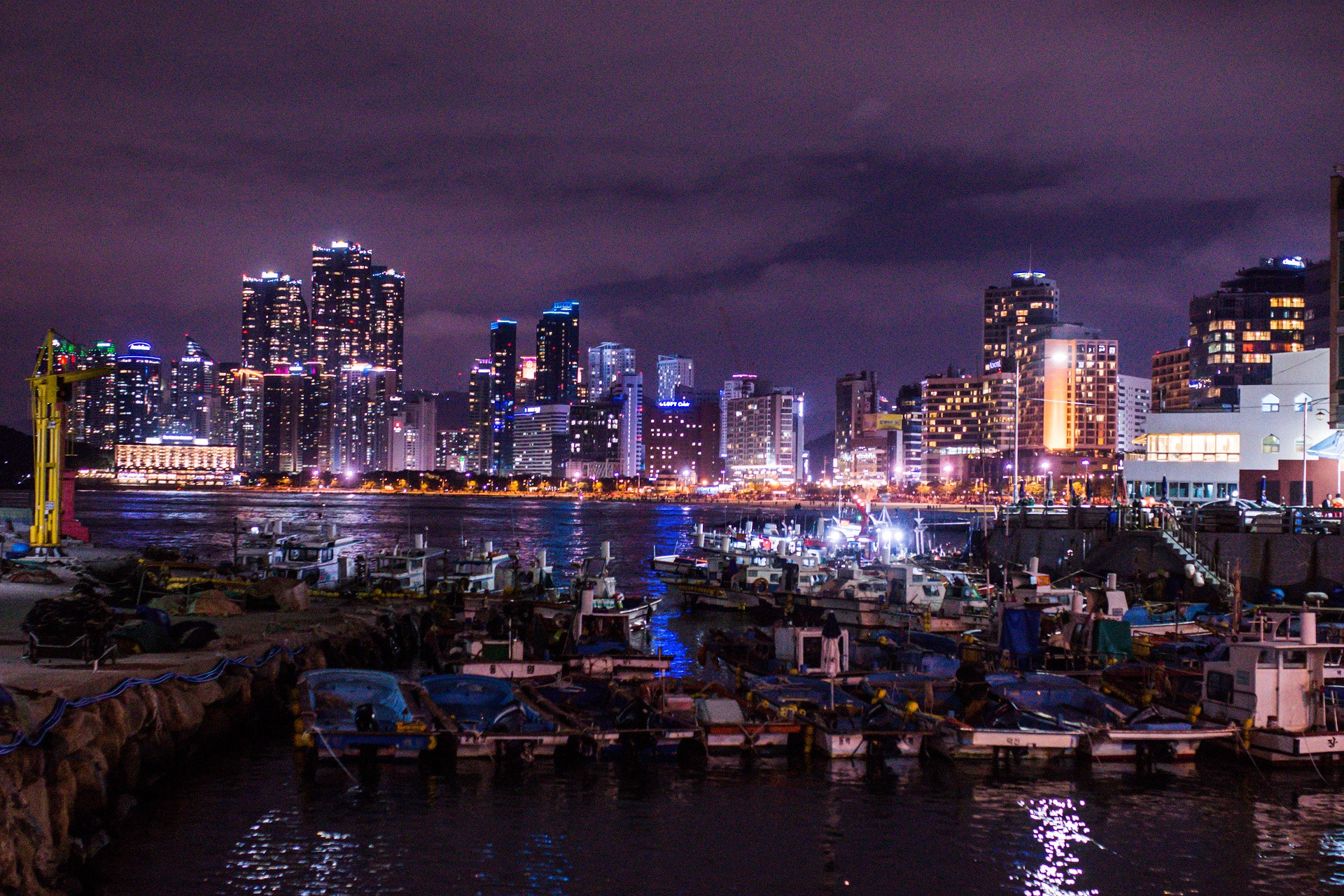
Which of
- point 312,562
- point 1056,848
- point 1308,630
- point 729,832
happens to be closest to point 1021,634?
point 1308,630

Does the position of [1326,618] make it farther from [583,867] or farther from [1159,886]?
[583,867]

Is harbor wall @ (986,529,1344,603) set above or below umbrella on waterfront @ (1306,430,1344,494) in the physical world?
below

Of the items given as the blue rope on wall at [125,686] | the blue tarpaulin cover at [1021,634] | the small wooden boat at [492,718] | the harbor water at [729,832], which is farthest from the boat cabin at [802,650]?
the blue rope on wall at [125,686]

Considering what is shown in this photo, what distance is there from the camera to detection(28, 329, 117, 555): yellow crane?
5206 cm

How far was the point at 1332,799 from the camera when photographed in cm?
2200

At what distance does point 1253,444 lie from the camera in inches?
2899

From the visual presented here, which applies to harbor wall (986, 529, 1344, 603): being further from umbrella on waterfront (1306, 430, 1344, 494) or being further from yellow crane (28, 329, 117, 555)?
yellow crane (28, 329, 117, 555)

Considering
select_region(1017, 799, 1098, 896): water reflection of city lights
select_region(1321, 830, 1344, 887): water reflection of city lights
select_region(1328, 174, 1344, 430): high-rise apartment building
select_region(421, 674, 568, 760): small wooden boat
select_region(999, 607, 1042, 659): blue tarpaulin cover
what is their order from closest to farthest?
1. select_region(1017, 799, 1098, 896): water reflection of city lights
2. select_region(1321, 830, 1344, 887): water reflection of city lights
3. select_region(421, 674, 568, 760): small wooden boat
4. select_region(999, 607, 1042, 659): blue tarpaulin cover
5. select_region(1328, 174, 1344, 430): high-rise apartment building

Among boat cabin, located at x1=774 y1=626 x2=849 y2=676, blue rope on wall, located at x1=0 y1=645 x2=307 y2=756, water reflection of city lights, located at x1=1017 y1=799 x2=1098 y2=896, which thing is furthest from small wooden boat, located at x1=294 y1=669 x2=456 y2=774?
water reflection of city lights, located at x1=1017 y1=799 x2=1098 y2=896

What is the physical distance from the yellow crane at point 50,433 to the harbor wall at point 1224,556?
1776 inches

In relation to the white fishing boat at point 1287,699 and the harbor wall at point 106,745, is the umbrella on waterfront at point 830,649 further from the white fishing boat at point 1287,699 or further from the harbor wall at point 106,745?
the harbor wall at point 106,745

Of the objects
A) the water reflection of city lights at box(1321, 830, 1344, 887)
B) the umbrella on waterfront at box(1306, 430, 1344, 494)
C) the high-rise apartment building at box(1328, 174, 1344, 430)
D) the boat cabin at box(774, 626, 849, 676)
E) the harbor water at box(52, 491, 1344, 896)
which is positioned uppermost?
the high-rise apartment building at box(1328, 174, 1344, 430)

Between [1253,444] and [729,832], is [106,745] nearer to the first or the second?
[729,832]

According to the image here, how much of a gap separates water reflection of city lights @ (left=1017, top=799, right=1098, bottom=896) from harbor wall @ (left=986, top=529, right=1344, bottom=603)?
1176 inches
